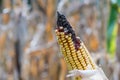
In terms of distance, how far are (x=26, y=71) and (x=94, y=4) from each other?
1.87 feet

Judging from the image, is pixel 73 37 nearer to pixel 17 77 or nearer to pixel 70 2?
pixel 70 2

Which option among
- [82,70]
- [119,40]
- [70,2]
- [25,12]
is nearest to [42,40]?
[25,12]

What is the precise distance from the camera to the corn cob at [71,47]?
631 millimetres

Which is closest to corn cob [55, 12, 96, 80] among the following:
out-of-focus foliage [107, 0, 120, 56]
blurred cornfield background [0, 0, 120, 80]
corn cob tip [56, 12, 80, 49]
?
corn cob tip [56, 12, 80, 49]

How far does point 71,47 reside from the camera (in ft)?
2.13

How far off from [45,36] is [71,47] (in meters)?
1.34

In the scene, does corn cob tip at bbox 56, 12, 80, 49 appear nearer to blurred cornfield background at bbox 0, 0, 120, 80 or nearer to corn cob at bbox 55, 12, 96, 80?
corn cob at bbox 55, 12, 96, 80

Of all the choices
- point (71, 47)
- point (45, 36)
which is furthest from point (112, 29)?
point (71, 47)

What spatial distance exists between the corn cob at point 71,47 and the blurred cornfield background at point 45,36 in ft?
3.39

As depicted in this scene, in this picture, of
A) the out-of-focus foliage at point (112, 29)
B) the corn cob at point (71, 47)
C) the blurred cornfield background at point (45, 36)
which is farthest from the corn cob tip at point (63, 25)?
the out-of-focus foliage at point (112, 29)

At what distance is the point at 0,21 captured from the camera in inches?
82.7

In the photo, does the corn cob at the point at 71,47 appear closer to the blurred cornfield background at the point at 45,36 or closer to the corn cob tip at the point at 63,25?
the corn cob tip at the point at 63,25

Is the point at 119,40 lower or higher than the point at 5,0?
lower

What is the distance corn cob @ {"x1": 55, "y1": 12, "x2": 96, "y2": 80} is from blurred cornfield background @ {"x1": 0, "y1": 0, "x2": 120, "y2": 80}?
103cm
